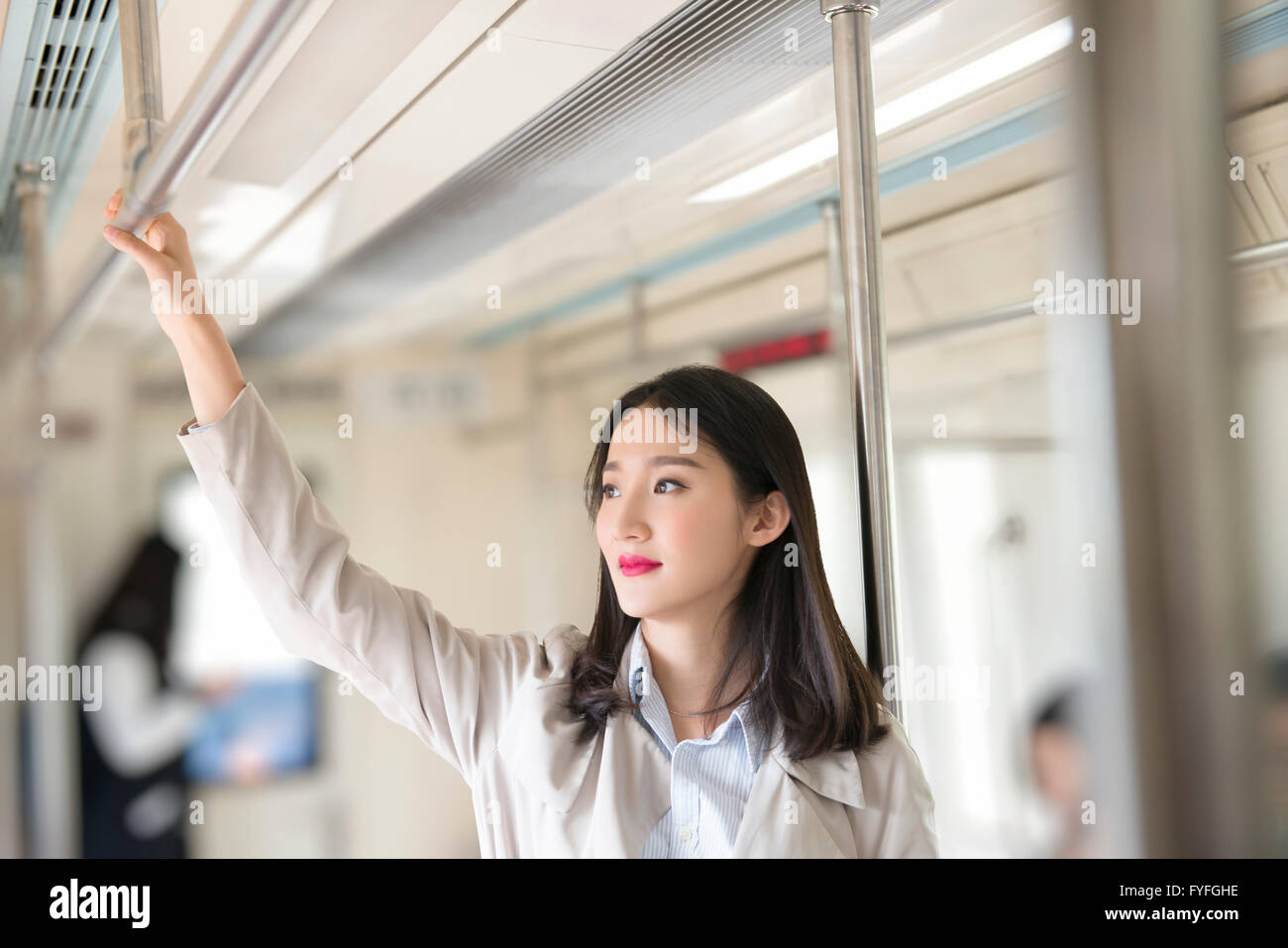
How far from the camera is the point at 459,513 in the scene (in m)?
3.94

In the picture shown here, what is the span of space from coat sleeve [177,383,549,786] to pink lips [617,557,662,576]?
0.11 metres

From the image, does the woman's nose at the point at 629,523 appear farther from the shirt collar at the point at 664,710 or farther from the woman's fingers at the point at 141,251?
the woman's fingers at the point at 141,251

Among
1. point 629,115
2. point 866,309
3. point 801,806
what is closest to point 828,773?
point 801,806

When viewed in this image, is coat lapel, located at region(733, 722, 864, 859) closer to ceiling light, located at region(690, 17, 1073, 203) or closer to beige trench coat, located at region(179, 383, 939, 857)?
beige trench coat, located at region(179, 383, 939, 857)

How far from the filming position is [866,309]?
85 centimetres

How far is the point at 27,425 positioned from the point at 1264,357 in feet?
7.20

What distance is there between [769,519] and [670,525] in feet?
0.34

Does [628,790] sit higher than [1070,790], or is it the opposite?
[1070,790]

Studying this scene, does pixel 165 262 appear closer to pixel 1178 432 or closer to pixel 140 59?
pixel 140 59

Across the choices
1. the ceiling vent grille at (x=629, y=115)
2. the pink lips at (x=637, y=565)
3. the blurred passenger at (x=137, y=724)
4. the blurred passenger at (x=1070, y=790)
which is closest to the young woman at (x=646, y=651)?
the pink lips at (x=637, y=565)

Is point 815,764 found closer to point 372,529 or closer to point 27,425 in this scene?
point 27,425

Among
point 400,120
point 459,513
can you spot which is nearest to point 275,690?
point 459,513

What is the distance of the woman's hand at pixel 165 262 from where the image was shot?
73cm

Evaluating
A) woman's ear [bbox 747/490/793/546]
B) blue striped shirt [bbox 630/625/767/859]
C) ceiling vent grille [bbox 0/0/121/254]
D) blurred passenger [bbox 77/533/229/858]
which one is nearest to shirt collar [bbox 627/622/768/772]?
blue striped shirt [bbox 630/625/767/859]
